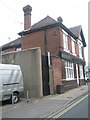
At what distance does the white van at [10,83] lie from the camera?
10.8m

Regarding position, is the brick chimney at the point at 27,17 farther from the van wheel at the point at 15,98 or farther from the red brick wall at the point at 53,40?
the van wheel at the point at 15,98

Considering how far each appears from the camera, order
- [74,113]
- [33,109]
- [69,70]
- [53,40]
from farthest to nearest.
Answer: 1. [69,70]
2. [53,40]
3. [33,109]
4. [74,113]

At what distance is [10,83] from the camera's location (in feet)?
37.3

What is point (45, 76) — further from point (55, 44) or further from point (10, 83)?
point (55, 44)

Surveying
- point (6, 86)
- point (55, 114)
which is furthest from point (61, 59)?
point (55, 114)

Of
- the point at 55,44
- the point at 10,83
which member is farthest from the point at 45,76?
the point at 55,44

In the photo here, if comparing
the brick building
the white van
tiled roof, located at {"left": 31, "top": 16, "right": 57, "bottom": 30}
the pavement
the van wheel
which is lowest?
the pavement

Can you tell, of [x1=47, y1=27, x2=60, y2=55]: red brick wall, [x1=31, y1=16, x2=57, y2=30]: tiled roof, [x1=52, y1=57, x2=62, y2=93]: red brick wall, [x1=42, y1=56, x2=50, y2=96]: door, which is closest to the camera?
[x1=42, y1=56, x2=50, y2=96]: door

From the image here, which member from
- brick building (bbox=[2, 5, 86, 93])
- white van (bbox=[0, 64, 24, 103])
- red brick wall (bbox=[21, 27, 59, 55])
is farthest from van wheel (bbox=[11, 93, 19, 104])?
red brick wall (bbox=[21, 27, 59, 55])

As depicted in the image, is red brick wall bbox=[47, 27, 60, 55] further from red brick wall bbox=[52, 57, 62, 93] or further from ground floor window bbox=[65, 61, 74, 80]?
ground floor window bbox=[65, 61, 74, 80]

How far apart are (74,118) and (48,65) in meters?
8.62

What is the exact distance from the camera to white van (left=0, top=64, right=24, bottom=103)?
10758 mm

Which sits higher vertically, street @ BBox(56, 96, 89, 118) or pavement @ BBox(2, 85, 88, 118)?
street @ BBox(56, 96, 89, 118)

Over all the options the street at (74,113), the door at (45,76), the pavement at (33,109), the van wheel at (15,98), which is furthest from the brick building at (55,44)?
the street at (74,113)
